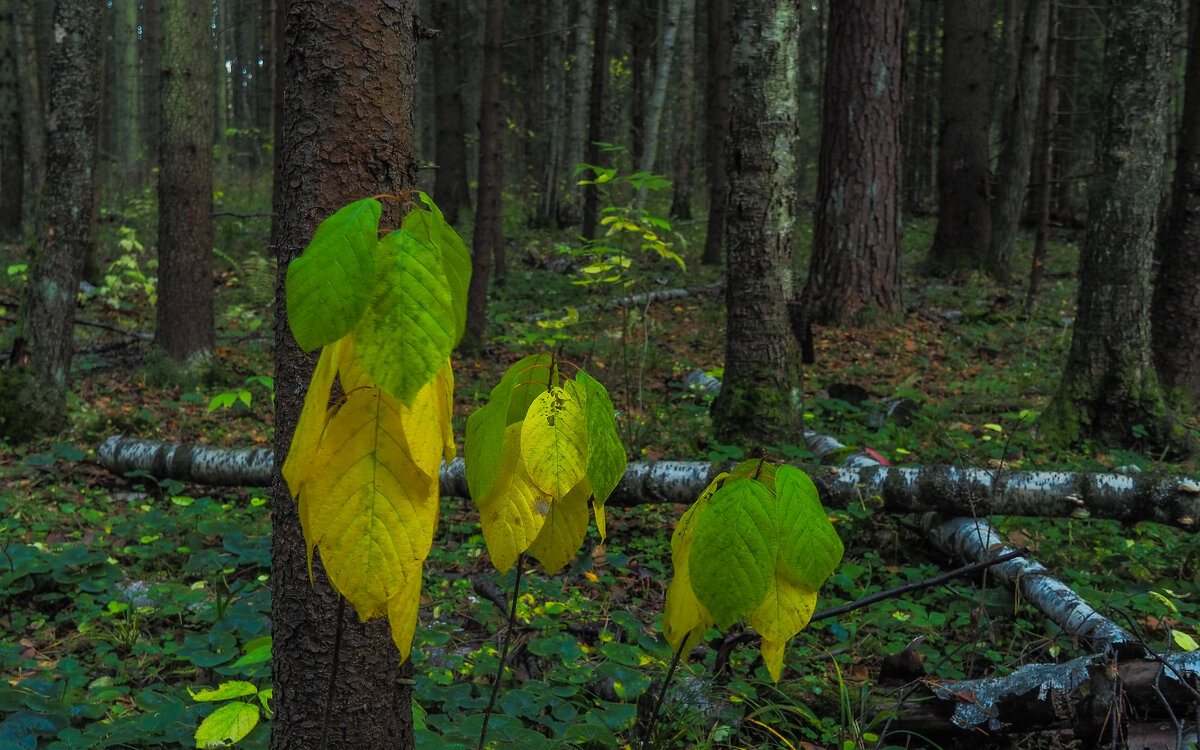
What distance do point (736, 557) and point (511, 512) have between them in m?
0.34

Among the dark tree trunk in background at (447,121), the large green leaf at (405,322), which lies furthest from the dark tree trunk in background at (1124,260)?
Answer: the dark tree trunk in background at (447,121)

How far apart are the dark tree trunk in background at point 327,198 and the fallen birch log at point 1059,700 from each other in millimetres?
1486

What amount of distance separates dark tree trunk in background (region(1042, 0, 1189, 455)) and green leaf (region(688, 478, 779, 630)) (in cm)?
493

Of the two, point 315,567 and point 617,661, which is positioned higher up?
point 315,567

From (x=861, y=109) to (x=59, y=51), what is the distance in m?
7.22

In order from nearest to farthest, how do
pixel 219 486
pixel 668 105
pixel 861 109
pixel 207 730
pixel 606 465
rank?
1. pixel 606 465
2. pixel 207 730
3. pixel 219 486
4. pixel 861 109
5. pixel 668 105

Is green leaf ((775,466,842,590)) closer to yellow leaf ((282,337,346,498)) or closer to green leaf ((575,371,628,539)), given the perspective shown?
green leaf ((575,371,628,539))

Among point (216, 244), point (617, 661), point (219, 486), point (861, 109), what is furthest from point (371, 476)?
point (216, 244)

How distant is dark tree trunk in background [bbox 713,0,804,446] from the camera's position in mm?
4750

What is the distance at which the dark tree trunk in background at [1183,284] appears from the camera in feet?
18.4

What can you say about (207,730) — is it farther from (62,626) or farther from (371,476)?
(62,626)

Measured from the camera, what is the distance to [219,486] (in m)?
5.07

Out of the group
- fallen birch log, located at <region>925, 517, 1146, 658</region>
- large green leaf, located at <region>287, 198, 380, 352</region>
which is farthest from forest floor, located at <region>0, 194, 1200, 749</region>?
large green leaf, located at <region>287, 198, 380, 352</region>

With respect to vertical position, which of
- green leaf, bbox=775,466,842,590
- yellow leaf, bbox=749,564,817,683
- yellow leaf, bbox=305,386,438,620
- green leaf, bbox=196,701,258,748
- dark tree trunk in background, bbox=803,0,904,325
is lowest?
green leaf, bbox=196,701,258,748
